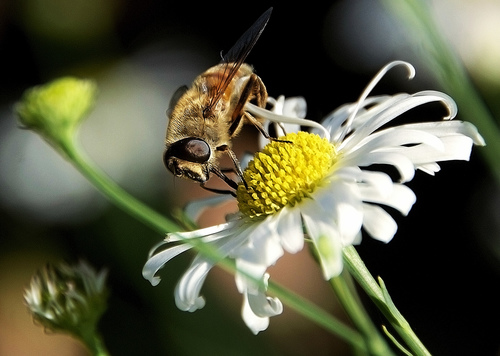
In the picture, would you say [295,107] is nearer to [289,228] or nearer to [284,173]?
[284,173]

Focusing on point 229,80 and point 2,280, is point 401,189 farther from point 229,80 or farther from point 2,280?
point 2,280

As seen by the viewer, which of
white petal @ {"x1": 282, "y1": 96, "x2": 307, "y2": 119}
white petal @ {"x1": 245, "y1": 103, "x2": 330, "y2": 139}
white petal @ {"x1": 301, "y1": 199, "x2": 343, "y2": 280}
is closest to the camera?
white petal @ {"x1": 301, "y1": 199, "x2": 343, "y2": 280}

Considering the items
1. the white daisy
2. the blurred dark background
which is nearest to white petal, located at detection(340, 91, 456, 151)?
the white daisy

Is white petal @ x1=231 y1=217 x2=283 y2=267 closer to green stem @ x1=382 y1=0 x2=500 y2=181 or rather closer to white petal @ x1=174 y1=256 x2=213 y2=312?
white petal @ x1=174 y1=256 x2=213 y2=312

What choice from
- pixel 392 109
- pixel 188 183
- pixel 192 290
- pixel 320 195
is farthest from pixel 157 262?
pixel 188 183

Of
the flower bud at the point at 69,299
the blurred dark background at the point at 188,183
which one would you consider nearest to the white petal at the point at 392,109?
the flower bud at the point at 69,299

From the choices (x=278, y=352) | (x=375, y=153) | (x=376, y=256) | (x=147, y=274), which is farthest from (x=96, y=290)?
(x=376, y=256)

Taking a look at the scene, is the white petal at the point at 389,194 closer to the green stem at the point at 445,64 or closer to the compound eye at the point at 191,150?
the green stem at the point at 445,64
